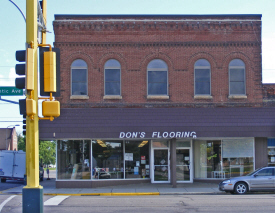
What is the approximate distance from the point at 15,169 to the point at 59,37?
14.0 meters

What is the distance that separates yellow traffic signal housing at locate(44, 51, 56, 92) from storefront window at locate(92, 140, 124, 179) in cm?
1416

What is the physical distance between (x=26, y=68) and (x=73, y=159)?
14.6 m

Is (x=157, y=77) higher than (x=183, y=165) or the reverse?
higher

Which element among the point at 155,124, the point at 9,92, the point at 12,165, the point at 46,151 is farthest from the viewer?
the point at 46,151

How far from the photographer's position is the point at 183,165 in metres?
21.4

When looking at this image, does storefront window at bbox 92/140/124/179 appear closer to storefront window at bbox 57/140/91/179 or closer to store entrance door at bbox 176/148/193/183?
storefront window at bbox 57/140/91/179

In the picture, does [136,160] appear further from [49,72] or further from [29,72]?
[29,72]

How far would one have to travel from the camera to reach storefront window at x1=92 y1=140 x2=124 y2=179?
20.8 metres

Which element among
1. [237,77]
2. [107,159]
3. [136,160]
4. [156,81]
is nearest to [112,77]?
[156,81]

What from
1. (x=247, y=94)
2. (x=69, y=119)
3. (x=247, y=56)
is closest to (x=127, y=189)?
(x=69, y=119)

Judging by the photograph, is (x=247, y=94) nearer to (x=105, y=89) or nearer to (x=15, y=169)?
(x=105, y=89)

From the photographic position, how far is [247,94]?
21.0 metres

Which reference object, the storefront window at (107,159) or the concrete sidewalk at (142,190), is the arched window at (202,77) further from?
the storefront window at (107,159)

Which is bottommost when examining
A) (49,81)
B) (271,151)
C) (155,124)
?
(271,151)
